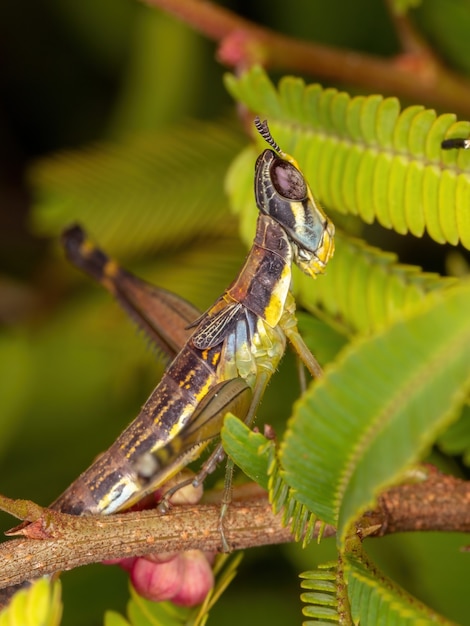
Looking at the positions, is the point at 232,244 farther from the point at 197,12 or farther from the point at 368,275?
the point at 368,275

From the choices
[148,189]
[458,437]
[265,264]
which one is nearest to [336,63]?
[148,189]

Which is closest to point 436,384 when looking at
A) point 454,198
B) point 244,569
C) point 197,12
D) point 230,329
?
point 454,198

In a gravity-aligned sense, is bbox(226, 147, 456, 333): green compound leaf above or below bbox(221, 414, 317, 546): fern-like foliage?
above

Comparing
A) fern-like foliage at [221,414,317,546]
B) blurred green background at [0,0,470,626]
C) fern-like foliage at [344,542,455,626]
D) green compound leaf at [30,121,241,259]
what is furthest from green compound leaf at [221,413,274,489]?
green compound leaf at [30,121,241,259]

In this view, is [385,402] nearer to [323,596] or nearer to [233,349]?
[323,596]

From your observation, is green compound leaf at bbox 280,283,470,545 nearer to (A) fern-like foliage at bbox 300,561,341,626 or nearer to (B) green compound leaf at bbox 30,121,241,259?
(A) fern-like foliage at bbox 300,561,341,626

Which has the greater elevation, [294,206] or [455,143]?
[294,206]

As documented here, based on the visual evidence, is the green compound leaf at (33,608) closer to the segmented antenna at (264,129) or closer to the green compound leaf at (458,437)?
the green compound leaf at (458,437)

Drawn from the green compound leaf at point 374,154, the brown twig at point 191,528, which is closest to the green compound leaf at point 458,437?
the brown twig at point 191,528
